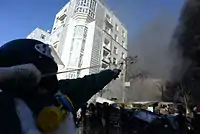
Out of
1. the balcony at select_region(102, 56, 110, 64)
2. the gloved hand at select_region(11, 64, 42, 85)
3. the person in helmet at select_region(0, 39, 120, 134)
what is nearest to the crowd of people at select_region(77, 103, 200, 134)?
the person in helmet at select_region(0, 39, 120, 134)

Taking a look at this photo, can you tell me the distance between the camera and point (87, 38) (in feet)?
65.2

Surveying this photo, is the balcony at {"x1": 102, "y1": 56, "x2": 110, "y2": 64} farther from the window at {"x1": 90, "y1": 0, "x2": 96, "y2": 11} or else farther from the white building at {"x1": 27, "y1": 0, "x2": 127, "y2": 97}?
the window at {"x1": 90, "y1": 0, "x2": 96, "y2": 11}

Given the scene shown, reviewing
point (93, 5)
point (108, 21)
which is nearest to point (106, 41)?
point (108, 21)

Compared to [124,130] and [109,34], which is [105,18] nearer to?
[109,34]

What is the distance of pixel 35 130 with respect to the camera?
840 mm

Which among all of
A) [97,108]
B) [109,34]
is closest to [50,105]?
[97,108]

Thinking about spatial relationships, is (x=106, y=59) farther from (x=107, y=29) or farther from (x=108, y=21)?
(x=108, y=21)

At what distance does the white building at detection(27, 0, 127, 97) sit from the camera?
1908cm

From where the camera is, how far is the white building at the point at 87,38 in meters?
19.1

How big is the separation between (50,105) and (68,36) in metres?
19.6

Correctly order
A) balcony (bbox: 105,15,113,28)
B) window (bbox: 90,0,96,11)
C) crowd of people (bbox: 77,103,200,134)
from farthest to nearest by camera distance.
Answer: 1. balcony (bbox: 105,15,113,28)
2. window (bbox: 90,0,96,11)
3. crowd of people (bbox: 77,103,200,134)

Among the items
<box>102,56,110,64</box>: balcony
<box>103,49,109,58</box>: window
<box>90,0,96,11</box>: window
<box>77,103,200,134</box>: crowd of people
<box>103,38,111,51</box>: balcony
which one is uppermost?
<box>90,0,96,11</box>: window

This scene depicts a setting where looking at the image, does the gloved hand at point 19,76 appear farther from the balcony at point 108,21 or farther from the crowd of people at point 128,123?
the balcony at point 108,21

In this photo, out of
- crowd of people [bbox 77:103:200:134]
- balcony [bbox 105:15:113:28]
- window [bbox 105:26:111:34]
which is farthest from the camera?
balcony [bbox 105:15:113:28]
